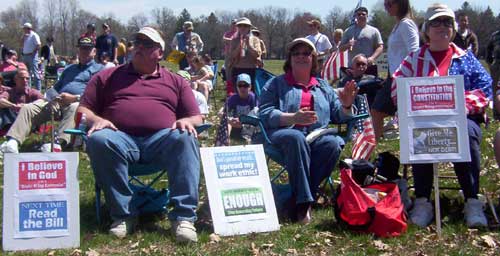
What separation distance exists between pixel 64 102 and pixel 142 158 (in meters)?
3.10

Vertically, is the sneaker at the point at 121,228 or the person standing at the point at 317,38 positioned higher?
the person standing at the point at 317,38

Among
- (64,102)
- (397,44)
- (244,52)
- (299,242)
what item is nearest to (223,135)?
(299,242)

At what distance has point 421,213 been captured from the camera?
434 cm

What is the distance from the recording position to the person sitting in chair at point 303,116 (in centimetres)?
433

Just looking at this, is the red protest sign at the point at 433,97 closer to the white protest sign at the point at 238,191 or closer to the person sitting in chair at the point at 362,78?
the white protest sign at the point at 238,191

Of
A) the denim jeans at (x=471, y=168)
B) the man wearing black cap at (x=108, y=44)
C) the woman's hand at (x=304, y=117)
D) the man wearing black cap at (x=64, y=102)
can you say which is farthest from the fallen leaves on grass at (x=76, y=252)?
the man wearing black cap at (x=108, y=44)

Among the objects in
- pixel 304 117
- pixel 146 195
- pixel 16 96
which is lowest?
pixel 146 195

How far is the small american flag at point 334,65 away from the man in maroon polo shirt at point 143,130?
506 centimetres

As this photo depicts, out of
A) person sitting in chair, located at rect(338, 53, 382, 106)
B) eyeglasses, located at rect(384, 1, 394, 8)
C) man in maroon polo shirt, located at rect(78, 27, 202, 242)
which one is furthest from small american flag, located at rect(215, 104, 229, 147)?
person sitting in chair, located at rect(338, 53, 382, 106)

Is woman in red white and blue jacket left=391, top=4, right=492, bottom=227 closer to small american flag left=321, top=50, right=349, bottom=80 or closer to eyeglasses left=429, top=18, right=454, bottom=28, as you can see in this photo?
eyeglasses left=429, top=18, right=454, bottom=28

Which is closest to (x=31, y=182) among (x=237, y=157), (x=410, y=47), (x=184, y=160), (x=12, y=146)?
(x=184, y=160)

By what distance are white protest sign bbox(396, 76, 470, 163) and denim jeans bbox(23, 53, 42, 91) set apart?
12.2 m

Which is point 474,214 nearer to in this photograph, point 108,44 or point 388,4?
point 388,4

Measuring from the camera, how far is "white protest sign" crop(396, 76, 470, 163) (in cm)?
392
